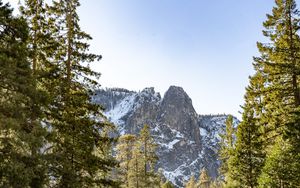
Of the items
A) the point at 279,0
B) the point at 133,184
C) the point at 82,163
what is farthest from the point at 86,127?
the point at 133,184

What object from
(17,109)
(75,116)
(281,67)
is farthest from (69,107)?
(281,67)

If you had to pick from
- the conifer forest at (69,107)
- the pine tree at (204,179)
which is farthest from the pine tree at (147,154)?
the pine tree at (204,179)

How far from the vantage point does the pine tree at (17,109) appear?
11.0 m

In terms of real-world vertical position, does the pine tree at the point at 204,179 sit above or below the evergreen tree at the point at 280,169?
above

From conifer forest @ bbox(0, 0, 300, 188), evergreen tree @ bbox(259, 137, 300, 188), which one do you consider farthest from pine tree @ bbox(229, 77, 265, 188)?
evergreen tree @ bbox(259, 137, 300, 188)

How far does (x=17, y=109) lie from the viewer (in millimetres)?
11477

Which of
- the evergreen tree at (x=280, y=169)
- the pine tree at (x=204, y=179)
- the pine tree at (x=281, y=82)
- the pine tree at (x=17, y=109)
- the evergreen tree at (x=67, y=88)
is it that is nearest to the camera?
the pine tree at (x=17, y=109)

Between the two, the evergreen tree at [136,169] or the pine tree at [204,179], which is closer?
the evergreen tree at [136,169]

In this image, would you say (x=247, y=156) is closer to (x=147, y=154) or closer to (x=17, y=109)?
(x=147, y=154)

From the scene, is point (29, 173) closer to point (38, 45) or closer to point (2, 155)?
point (2, 155)

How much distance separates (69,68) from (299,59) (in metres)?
12.6

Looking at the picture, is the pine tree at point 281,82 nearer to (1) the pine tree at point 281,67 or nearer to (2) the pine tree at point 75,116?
(1) the pine tree at point 281,67

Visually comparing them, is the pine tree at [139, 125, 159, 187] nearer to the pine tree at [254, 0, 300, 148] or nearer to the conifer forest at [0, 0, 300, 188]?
the conifer forest at [0, 0, 300, 188]

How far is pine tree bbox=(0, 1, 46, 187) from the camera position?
36.1ft
